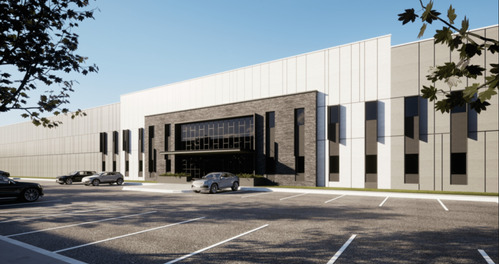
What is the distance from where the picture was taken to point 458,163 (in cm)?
2142

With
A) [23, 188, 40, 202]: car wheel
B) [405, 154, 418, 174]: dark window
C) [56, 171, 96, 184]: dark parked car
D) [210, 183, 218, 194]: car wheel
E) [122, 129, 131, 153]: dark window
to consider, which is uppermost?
[122, 129, 131, 153]: dark window

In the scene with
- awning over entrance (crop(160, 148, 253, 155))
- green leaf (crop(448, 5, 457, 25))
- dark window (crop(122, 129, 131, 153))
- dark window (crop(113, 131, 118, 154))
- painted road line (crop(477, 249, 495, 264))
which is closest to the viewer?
green leaf (crop(448, 5, 457, 25))

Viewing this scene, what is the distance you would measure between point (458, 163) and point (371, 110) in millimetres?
6985

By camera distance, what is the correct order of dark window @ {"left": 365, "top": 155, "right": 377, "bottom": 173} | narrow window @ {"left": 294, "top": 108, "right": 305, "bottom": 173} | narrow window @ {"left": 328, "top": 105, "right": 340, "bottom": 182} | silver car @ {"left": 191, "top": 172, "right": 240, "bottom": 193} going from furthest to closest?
narrow window @ {"left": 294, "top": 108, "right": 305, "bottom": 173} → narrow window @ {"left": 328, "top": 105, "right": 340, "bottom": 182} → dark window @ {"left": 365, "top": 155, "right": 377, "bottom": 173} → silver car @ {"left": 191, "top": 172, "right": 240, "bottom": 193}

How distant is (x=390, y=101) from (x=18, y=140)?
75.1 metres

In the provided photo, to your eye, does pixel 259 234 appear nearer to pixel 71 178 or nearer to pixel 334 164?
pixel 334 164

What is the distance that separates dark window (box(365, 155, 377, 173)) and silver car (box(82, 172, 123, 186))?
83.7 ft

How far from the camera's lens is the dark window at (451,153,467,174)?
21.3m

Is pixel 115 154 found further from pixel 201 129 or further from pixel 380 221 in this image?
pixel 380 221

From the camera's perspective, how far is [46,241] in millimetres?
8383

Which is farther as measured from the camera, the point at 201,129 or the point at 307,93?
the point at 201,129

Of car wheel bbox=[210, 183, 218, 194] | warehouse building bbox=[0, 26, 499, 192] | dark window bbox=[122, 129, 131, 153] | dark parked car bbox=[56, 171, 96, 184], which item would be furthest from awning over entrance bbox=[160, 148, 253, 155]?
dark parked car bbox=[56, 171, 96, 184]

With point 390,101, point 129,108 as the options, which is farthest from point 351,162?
point 129,108

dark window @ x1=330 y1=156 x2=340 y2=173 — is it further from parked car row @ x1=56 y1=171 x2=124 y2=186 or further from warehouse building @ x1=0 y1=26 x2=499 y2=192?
parked car row @ x1=56 y1=171 x2=124 y2=186
